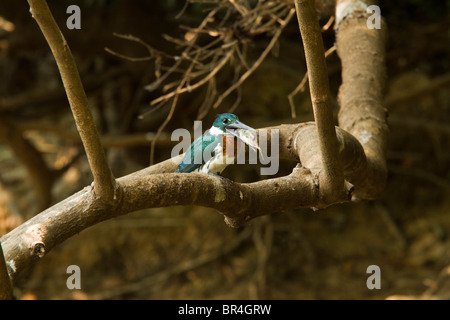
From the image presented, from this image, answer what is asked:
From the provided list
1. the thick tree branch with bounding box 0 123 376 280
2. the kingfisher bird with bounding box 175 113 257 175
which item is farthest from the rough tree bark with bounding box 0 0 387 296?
the kingfisher bird with bounding box 175 113 257 175

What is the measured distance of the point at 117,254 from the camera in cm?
541

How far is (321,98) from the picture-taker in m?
1.74

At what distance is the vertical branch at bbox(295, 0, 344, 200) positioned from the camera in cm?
164

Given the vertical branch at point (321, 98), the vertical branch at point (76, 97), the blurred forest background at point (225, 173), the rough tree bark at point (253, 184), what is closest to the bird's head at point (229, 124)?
the rough tree bark at point (253, 184)

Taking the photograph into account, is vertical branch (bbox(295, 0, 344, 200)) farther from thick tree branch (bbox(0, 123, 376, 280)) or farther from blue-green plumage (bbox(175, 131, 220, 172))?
blue-green plumage (bbox(175, 131, 220, 172))

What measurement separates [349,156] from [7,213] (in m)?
4.43

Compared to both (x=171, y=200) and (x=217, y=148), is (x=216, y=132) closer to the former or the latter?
(x=217, y=148)

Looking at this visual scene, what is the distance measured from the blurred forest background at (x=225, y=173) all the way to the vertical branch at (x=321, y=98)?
2.80 metres

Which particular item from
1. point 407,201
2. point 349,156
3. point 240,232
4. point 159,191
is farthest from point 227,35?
point 407,201

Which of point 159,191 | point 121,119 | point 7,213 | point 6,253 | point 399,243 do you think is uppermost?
point 121,119

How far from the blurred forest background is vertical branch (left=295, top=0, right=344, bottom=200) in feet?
9.19

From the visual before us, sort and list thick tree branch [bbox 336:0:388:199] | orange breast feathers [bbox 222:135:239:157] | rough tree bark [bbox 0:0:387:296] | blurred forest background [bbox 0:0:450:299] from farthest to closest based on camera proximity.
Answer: blurred forest background [bbox 0:0:450:299] → thick tree branch [bbox 336:0:388:199] → orange breast feathers [bbox 222:135:239:157] → rough tree bark [bbox 0:0:387:296]

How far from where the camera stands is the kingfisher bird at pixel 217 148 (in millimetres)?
2170

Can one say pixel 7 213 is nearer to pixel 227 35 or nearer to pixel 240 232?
pixel 240 232
